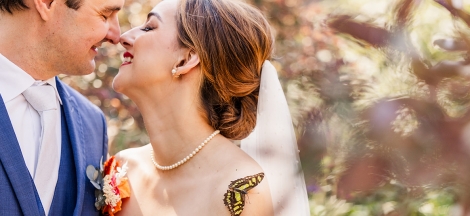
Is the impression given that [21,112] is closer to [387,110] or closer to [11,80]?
[11,80]

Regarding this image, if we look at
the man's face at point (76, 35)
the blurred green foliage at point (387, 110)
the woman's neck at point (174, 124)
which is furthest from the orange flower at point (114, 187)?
the blurred green foliage at point (387, 110)

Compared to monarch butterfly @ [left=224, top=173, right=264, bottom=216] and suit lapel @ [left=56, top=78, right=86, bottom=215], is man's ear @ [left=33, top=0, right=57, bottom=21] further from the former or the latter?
monarch butterfly @ [left=224, top=173, right=264, bottom=216]

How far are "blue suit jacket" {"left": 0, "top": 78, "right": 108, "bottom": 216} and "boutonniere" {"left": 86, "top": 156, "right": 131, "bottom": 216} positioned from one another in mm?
47

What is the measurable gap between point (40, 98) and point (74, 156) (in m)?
0.34

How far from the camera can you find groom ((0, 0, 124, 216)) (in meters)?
2.33

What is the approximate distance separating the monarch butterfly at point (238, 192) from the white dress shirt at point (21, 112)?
89 centimetres

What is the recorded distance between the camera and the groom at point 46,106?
7.64 feet

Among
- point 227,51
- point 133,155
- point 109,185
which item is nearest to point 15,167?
point 109,185

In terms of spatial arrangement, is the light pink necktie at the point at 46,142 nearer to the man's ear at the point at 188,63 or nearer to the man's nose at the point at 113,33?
the man's nose at the point at 113,33

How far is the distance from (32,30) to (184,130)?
3.05ft

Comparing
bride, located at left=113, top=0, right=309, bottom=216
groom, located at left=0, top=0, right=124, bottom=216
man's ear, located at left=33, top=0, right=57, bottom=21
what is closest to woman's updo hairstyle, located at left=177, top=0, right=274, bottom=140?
bride, located at left=113, top=0, right=309, bottom=216

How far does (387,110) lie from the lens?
639 millimetres

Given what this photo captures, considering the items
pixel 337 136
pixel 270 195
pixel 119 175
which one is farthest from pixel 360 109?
pixel 119 175

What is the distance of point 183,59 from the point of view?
2660mm
